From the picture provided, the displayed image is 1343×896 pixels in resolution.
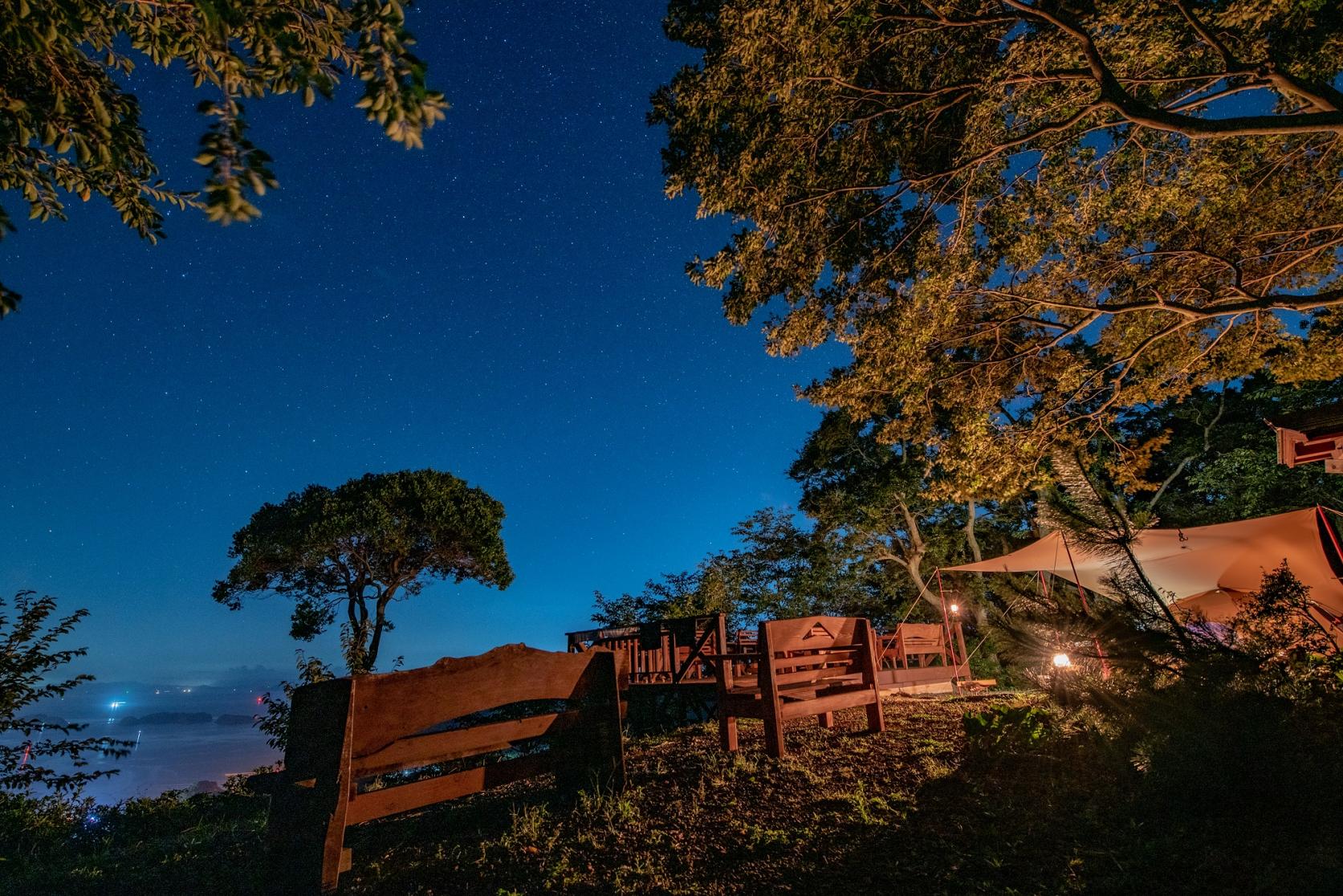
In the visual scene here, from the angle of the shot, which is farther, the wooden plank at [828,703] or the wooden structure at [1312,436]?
the wooden structure at [1312,436]

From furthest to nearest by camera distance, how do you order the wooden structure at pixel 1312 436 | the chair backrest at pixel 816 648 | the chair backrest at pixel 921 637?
the chair backrest at pixel 921 637
the wooden structure at pixel 1312 436
the chair backrest at pixel 816 648

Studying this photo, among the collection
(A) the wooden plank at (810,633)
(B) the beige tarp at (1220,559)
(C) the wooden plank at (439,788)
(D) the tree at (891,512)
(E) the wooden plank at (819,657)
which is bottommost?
(C) the wooden plank at (439,788)

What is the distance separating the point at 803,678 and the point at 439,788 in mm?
4191

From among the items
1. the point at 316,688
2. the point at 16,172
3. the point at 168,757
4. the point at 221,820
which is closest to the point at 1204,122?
the point at 316,688

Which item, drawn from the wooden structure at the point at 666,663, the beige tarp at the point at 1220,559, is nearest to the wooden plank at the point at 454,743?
the wooden structure at the point at 666,663

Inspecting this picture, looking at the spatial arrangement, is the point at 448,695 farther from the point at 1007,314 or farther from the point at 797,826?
the point at 1007,314

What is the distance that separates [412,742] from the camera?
386cm

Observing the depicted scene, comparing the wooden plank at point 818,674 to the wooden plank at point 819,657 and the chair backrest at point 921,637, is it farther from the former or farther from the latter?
the chair backrest at point 921,637

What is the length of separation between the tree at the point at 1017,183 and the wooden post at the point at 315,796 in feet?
22.5

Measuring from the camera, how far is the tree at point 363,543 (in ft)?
59.7

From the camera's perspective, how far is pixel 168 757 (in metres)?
43.0

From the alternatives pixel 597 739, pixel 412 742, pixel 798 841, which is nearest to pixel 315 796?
pixel 412 742

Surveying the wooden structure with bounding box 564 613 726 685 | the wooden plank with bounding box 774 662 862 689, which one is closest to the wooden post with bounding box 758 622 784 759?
the wooden plank with bounding box 774 662 862 689

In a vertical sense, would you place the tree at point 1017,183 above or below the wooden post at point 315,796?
above
